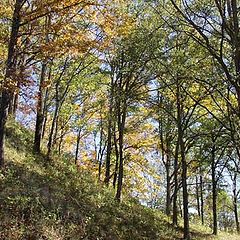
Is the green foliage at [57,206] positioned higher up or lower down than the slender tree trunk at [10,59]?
lower down

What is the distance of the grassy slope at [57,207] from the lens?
1155cm

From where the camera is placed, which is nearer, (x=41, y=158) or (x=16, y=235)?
(x=16, y=235)

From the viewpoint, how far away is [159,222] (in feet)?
70.7

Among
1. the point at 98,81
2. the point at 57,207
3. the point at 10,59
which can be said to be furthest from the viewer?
the point at 98,81

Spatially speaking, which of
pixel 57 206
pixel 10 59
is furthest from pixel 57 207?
pixel 10 59

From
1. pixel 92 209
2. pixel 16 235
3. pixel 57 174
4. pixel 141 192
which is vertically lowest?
pixel 16 235

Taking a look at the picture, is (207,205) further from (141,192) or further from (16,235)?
(16,235)

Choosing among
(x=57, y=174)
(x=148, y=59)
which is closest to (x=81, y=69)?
(x=148, y=59)

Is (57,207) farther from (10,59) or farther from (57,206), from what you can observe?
(10,59)

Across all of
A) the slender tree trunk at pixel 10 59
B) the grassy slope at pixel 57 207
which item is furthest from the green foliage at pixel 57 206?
the slender tree trunk at pixel 10 59

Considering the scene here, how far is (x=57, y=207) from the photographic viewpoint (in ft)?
46.0

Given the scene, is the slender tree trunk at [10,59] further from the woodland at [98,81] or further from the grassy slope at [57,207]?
the grassy slope at [57,207]

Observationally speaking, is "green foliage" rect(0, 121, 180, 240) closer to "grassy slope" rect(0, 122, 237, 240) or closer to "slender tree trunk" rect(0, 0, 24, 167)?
"grassy slope" rect(0, 122, 237, 240)

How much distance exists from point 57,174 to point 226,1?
35.8 feet
